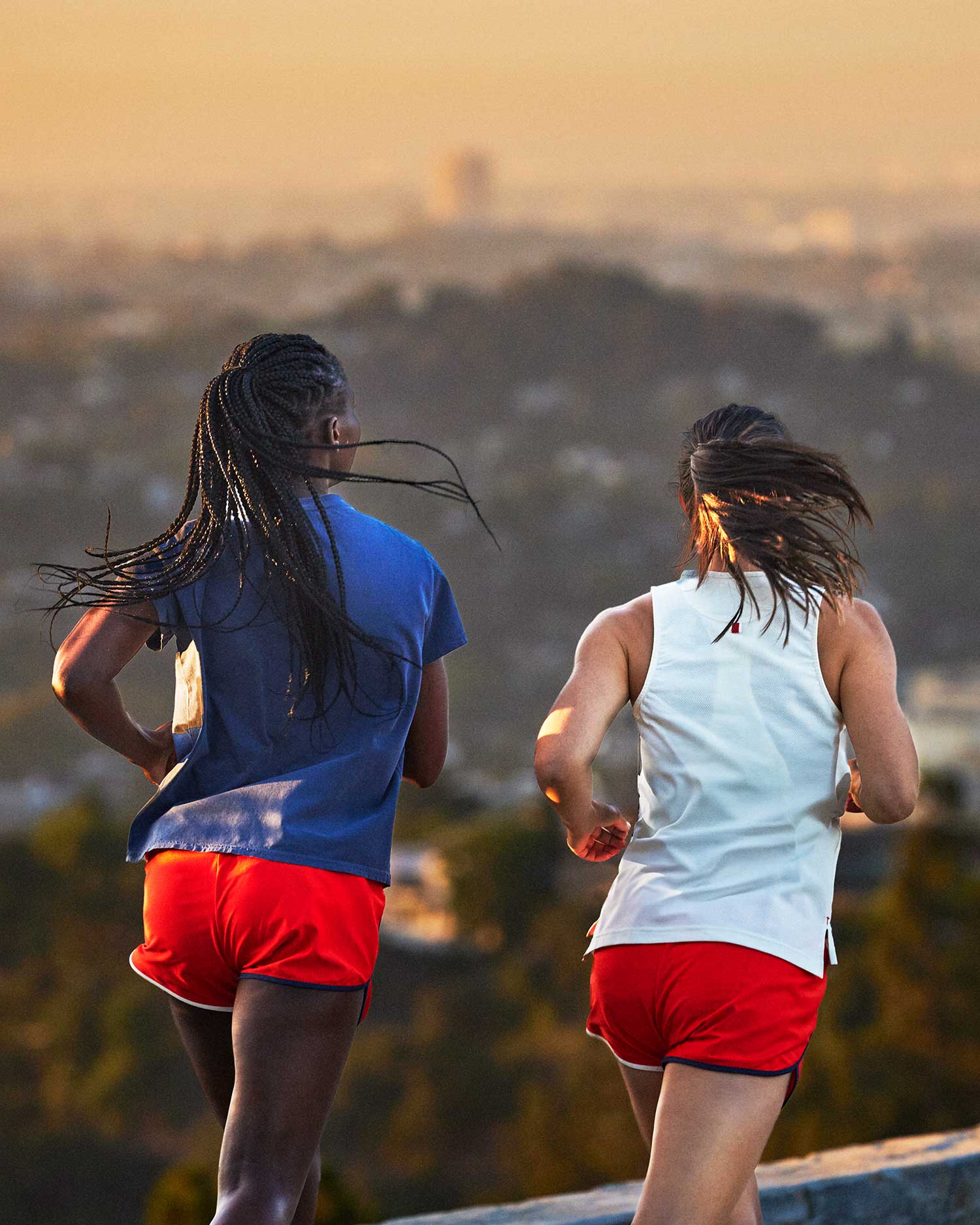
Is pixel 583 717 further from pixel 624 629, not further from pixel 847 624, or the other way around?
pixel 847 624

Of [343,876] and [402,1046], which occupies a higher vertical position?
[343,876]

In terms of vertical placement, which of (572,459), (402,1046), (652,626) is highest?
(572,459)

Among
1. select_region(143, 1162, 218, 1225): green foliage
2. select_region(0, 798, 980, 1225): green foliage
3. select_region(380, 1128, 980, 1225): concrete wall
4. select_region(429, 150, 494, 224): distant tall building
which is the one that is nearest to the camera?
select_region(380, 1128, 980, 1225): concrete wall

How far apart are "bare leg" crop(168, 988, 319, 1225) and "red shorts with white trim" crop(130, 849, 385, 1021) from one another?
2cm

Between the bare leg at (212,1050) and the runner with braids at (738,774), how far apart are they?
352mm

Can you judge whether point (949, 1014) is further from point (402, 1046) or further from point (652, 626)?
point (652, 626)

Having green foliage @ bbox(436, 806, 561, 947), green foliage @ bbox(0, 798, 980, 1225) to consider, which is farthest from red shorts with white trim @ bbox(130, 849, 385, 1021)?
green foliage @ bbox(436, 806, 561, 947)

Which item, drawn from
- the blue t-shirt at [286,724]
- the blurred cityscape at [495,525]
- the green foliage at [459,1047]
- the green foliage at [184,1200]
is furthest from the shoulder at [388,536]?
the green foliage at [459,1047]

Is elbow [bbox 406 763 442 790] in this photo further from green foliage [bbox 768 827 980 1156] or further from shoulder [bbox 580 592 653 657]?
green foliage [bbox 768 827 980 1156]

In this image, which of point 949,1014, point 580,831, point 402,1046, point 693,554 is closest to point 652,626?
point 693,554

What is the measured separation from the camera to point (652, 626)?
142 cm

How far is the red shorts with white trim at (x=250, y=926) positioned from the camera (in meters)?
1.33

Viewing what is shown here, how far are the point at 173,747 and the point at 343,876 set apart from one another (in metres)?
0.25

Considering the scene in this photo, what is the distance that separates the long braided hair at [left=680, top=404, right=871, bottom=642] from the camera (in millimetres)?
1395
